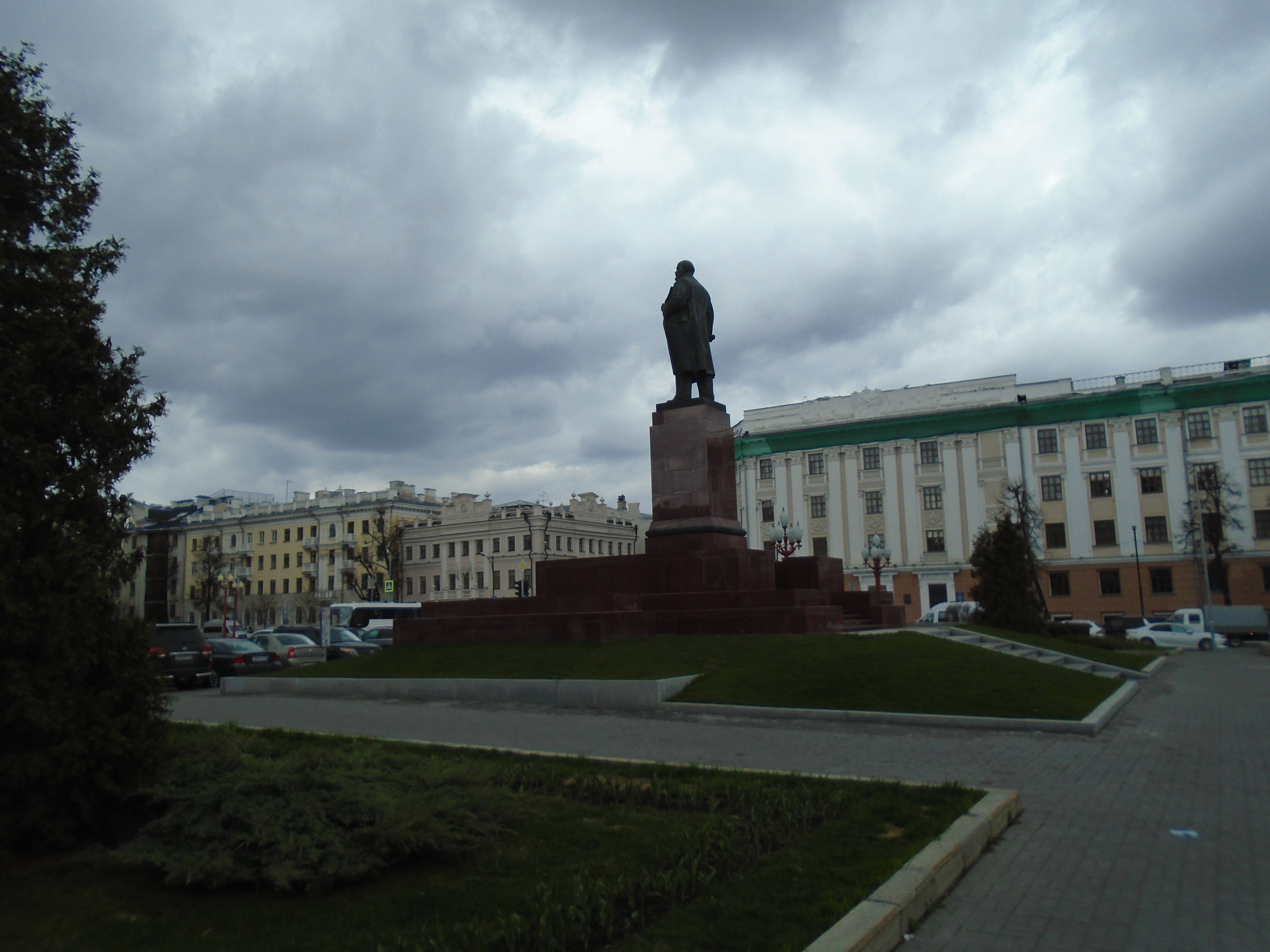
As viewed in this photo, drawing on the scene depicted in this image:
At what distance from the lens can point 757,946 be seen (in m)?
4.14

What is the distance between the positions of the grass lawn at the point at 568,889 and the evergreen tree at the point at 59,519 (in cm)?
52

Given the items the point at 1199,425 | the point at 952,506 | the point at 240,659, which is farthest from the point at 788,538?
the point at 1199,425

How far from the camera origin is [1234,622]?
41.7m

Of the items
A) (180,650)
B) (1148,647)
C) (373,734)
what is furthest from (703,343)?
(1148,647)

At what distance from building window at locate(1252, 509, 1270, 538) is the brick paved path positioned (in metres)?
40.0

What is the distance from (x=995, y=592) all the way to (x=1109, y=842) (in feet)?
69.8

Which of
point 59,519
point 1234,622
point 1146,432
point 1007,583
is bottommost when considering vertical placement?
point 1234,622

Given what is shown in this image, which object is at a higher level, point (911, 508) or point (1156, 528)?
point (911, 508)

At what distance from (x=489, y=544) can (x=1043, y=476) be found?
1602 inches

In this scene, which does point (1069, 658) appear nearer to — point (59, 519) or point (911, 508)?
point (59, 519)

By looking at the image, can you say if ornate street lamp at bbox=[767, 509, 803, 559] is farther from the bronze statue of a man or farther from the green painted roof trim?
the green painted roof trim

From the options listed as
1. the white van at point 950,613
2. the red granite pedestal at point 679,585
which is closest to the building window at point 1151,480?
the white van at point 950,613

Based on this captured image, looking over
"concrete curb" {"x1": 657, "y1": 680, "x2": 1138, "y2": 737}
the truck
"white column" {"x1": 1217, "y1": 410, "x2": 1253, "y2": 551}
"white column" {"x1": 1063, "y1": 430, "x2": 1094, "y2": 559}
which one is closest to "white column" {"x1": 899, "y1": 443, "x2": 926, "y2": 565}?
"white column" {"x1": 1063, "y1": 430, "x2": 1094, "y2": 559}

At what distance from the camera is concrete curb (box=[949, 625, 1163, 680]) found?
721 inches
